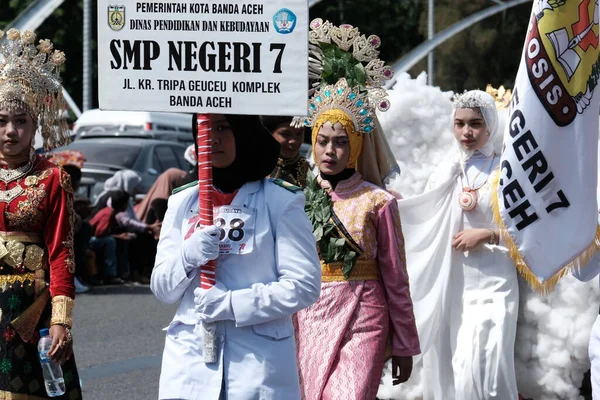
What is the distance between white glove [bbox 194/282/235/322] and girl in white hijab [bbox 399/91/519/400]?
11.2ft

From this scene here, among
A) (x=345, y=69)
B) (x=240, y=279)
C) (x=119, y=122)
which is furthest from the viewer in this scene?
(x=119, y=122)

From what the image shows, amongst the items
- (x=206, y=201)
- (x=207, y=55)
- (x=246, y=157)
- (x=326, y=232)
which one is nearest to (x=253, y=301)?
(x=206, y=201)

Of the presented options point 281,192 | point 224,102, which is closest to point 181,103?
point 224,102

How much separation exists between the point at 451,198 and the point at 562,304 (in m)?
0.95

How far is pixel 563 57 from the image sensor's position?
5.62 metres

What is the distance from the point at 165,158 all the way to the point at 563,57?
14.7 metres

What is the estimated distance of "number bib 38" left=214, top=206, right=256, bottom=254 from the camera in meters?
4.74

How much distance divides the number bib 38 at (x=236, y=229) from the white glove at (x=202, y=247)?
0.29ft

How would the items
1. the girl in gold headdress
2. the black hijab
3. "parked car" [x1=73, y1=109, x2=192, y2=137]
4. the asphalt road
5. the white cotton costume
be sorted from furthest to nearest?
1. "parked car" [x1=73, y1=109, x2=192, y2=137]
2. the asphalt road
3. the white cotton costume
4. the girl in gold headdress
5. the black hijab

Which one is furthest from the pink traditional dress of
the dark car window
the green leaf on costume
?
the dark car window

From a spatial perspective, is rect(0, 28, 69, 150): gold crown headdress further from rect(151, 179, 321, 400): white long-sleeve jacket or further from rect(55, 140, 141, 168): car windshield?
rect(55, 140, 141, 168): car windshield

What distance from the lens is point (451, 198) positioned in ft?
26.7

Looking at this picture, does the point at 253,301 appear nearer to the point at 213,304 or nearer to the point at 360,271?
the point at 213,304

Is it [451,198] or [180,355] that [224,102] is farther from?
[451,198]
